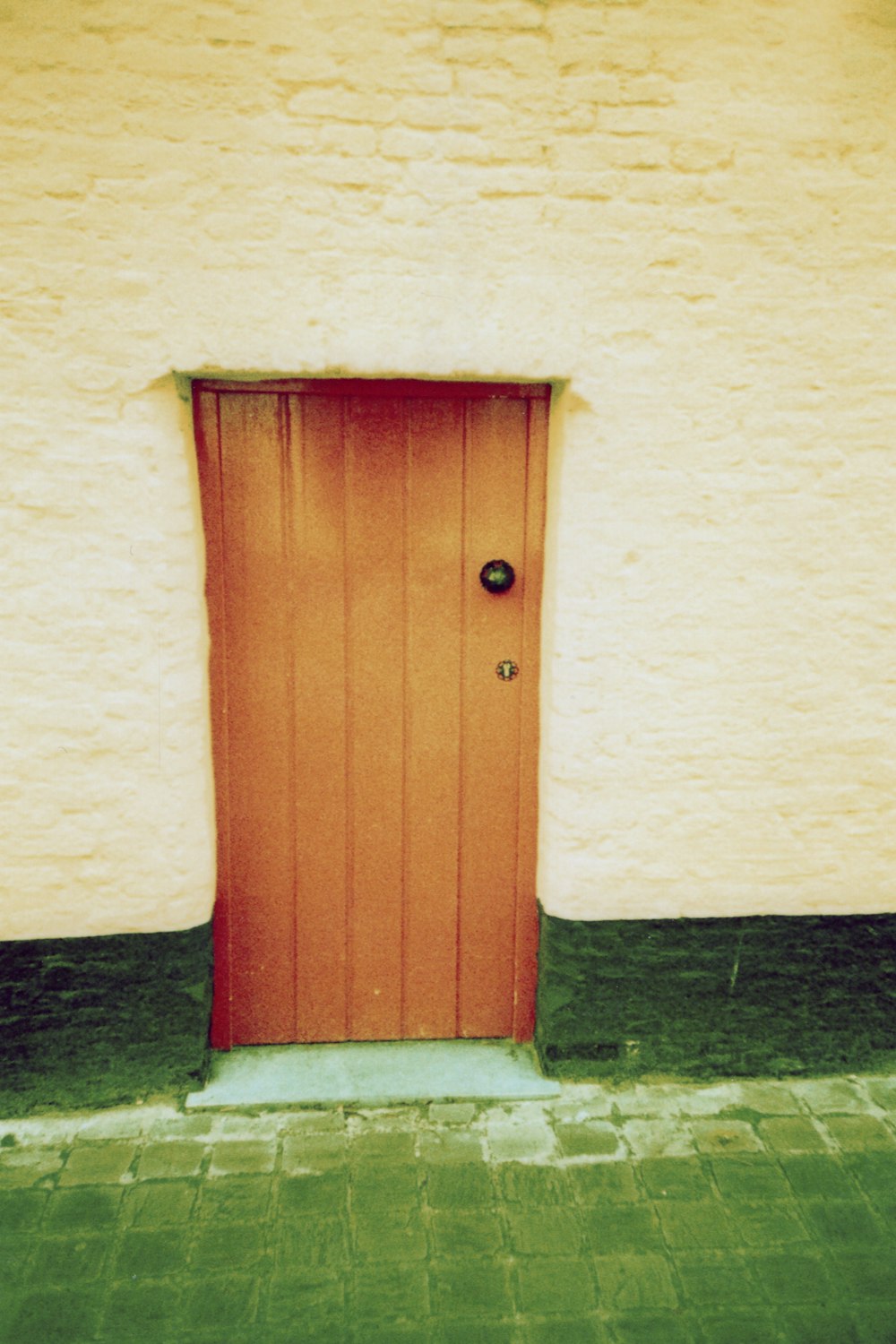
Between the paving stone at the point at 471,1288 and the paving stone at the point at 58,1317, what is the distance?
0.86m

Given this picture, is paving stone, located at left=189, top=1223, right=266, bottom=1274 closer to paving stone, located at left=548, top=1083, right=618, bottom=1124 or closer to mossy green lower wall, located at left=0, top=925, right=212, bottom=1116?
mossy green lower wall, located at left=0, top=925, right=212, bottom=1116

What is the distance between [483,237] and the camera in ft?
8.17

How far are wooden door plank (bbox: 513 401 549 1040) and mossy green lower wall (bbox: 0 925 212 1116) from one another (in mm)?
1104

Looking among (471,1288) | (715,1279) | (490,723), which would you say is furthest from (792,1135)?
(490,723)

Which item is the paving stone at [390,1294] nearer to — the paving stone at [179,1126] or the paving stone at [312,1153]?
the paving stone at [312,1153]

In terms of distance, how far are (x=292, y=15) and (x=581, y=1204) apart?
344 centimetres

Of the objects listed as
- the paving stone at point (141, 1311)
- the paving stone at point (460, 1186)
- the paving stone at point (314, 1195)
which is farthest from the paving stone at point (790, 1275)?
the paving stone at point (141, 1311)

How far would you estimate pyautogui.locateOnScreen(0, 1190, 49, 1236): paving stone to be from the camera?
2.39 meters

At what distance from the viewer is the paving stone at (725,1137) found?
8.92 ft

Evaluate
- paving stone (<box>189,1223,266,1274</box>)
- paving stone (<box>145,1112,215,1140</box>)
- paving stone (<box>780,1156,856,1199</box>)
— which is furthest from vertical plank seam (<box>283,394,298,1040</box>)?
paving stone (<box>780,1156,856,1199</box>)

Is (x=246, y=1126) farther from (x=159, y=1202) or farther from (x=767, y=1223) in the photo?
(x=767, y=1223)

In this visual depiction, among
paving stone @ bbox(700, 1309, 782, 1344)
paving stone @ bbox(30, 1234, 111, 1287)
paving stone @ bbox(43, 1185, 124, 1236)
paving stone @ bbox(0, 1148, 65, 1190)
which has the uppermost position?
paving stone @ bbox(0, 1148, 65, 1190)

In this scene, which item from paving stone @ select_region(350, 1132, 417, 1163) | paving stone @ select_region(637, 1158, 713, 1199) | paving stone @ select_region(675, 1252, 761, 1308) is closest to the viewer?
paving stone @ select_region(675, 1252, 761, 1308)

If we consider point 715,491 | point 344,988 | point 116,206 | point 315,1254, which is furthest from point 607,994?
point 116,206
